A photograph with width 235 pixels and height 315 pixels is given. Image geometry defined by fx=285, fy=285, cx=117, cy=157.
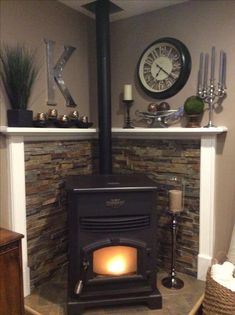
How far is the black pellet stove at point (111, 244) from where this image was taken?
178cm

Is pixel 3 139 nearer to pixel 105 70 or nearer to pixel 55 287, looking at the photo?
pixel 105 70

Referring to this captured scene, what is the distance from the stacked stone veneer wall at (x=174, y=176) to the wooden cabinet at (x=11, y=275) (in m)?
1.09

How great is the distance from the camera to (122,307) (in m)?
1.88

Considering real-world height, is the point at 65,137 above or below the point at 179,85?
below

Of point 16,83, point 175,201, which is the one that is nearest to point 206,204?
point 175,201

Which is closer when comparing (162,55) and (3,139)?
(3,139)

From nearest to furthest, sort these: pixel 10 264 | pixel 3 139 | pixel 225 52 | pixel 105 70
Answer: pixel 10 264, pixel 3 139, pixel 225 52, pixel 105 70

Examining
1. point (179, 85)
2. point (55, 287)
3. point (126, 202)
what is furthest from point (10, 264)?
point (179, 85)

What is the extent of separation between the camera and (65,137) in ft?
7.68

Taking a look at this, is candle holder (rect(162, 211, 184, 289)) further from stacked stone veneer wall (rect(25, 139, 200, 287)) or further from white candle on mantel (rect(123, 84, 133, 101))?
white candle on mantel (rect(123, 84, 133, 101))

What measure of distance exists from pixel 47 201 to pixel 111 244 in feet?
2.30

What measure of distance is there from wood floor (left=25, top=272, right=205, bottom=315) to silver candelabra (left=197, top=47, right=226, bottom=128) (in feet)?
3.99

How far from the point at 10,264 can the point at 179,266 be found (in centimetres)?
137

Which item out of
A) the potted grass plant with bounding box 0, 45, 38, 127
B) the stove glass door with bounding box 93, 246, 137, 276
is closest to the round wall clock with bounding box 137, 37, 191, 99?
the potted grass plant with bounding box 0, 45, 38, 127
